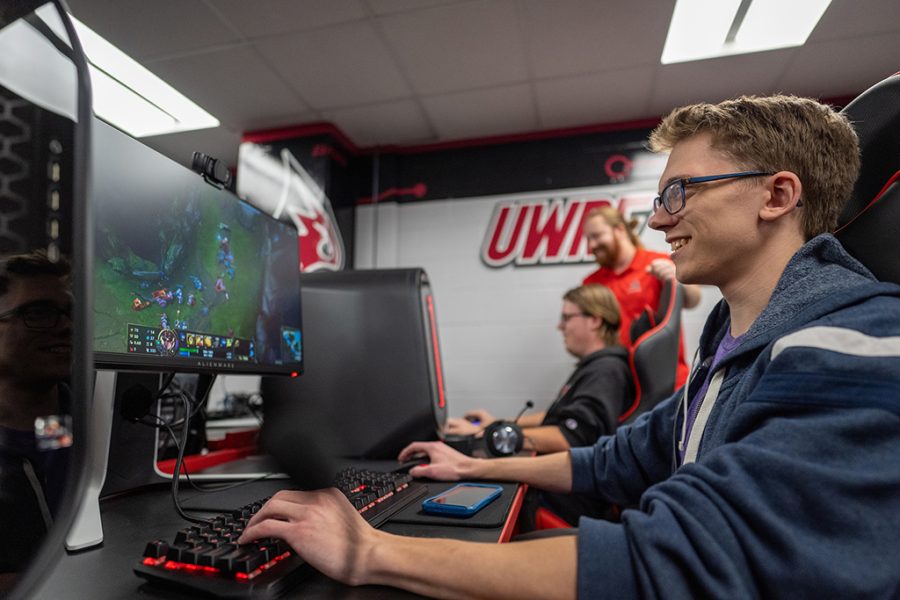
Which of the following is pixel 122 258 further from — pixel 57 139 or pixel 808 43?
pixel 808 43

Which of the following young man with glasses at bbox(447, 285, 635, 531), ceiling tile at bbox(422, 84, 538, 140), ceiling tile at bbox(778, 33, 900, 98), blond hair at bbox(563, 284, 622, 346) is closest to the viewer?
young man with glasses at bbox(447, 285, 635, 531)

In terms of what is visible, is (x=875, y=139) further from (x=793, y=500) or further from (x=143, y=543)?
(x=143, y=543)

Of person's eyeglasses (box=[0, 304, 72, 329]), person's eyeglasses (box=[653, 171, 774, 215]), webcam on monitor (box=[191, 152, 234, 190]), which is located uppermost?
webcam on monitor (box=[191, 152, 234, 190])

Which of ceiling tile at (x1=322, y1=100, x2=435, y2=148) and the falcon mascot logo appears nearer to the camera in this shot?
ceiling tile at (x1=322, y1=100, x2=435, y2=148)

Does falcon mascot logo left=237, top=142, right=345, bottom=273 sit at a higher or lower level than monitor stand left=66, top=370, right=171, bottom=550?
higher

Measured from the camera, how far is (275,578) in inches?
18.5

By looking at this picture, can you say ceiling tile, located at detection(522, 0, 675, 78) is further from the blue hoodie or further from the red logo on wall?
the blue hoodie

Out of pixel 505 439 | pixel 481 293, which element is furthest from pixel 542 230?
pixel 505 439

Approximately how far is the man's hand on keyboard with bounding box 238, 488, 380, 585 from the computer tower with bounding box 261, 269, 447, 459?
0.62 metres

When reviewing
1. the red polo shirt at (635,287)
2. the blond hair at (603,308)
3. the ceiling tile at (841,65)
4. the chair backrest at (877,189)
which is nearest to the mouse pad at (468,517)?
the chair backrest at (877,189)

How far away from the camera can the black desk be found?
481 millimetres

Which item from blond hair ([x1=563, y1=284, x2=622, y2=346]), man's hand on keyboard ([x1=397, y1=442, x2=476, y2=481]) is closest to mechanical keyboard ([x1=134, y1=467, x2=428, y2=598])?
man's hand on keyboard ([x1=397, y1=442, x2=476, y2=481])

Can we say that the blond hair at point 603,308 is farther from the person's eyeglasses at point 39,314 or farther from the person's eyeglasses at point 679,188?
the person's eyeglasses at point 39,314

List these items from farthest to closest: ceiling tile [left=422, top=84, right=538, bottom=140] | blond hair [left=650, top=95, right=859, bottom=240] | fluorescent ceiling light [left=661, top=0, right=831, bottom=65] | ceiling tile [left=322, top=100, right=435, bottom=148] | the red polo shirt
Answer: ceiling tile [left=322, top=100, right=435, bottom=148]
ceiling tile [left=422, top=84, right=538, bottom=140]
the red polo shirt
fluorescent ceiling light [left=661, top=0, right=831, bottom=65]
blond hair [left=650, top=95, right=859, bottom=240]
